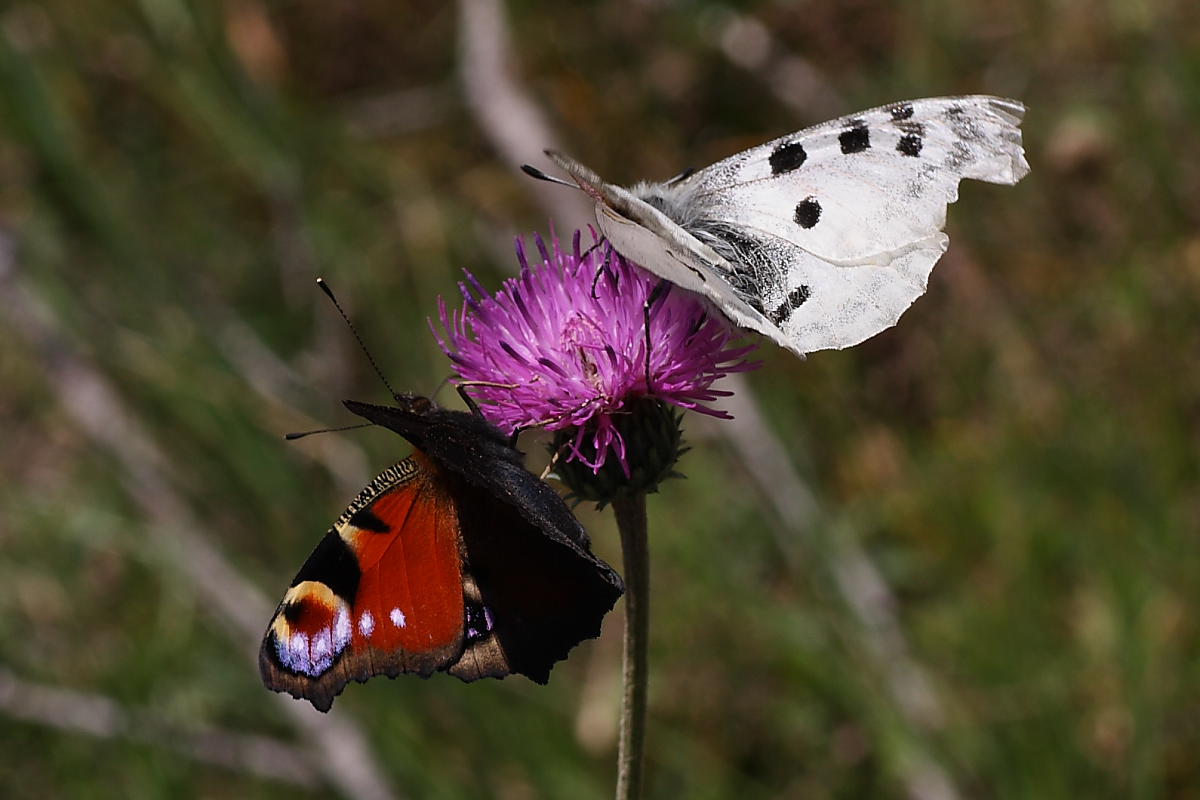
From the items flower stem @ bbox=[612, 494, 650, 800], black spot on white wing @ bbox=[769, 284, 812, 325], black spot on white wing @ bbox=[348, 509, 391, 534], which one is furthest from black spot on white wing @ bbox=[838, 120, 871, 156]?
black spot on white wing @ bbox=[348, 509, 391, 534]

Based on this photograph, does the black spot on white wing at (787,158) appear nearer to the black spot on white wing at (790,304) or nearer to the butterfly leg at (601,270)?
the black spot on white wing at (790,304)

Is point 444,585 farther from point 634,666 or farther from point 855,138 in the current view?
point 855,138

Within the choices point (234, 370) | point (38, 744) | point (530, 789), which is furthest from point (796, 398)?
point (38, 744)

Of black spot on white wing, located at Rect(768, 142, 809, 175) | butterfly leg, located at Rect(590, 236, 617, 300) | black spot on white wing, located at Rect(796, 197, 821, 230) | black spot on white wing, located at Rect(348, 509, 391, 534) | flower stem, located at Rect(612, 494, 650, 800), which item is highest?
black spot on white wing, located at Rect(768, 142, 809, 175)

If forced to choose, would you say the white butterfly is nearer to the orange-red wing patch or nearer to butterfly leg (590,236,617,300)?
butterfly leg (590,236,617,300)

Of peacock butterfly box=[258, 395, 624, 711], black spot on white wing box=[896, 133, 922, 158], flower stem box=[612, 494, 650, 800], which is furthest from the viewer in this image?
black spot on white wing box=[896, 133, 922, 158]

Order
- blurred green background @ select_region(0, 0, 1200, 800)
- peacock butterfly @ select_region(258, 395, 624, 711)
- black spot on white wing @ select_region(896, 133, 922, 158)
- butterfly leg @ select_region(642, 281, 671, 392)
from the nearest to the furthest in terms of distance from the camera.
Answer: peacock butterfly @ select_region(258, 395, 624, 711) < butterfly leg @ select_region(642, 281, 671, 392) < black spot on white wing @ select_region(896, 133, 922, 158) < blurred green background @ select_region(0, 0, 1200, 800)

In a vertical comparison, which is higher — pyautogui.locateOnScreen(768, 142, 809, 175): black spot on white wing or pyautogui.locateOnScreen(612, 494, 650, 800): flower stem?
pyautogui.locateOnScreen(768, 142, 809, 175): black spot on white wing

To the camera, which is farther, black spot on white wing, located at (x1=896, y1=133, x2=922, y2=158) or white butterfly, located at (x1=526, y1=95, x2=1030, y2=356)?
black spot on white wing, located at (x1=896, y1=133, x2=922, y2=158)
